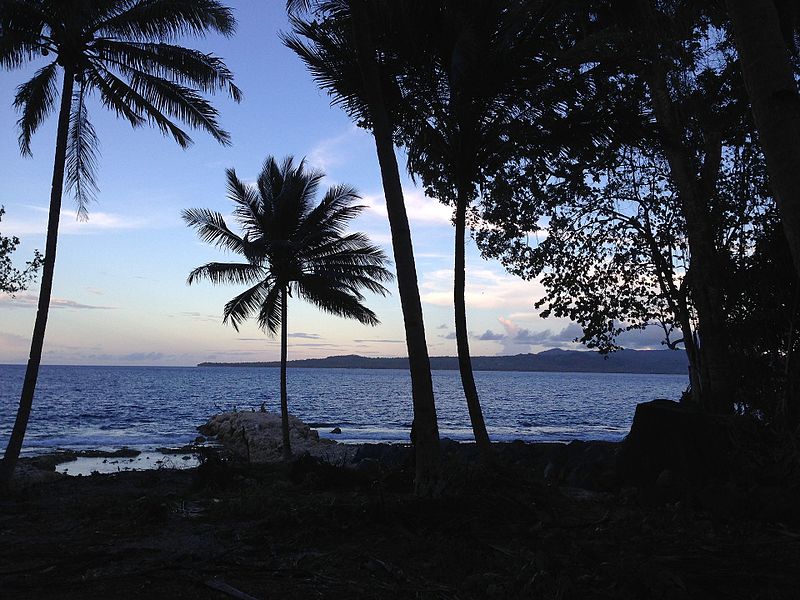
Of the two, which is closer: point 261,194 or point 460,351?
point 460,351

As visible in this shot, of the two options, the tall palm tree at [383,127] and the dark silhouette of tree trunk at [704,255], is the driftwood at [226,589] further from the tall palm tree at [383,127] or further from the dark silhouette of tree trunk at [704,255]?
the dark silhouette of tree trunk at [704,255]

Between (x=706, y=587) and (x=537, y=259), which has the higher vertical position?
(x=537, y=259)

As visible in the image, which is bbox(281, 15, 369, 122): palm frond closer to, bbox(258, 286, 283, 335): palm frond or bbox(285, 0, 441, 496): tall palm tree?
bbox(285, 0, 441, 496): tall palm tree

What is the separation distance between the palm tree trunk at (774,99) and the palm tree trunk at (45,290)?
11929 mm

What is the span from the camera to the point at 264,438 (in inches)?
1158

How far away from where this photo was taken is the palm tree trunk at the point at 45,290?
11602 mm

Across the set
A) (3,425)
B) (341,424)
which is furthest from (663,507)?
(3,425)

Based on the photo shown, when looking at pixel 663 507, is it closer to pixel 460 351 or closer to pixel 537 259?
pixel 460 351

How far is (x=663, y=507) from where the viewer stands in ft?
25.0

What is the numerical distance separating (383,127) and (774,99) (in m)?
5.16

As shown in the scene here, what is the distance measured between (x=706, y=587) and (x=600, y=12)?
8.46 metres

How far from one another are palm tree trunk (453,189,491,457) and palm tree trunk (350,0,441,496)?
1247mm

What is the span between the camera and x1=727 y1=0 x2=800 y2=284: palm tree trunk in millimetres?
3797

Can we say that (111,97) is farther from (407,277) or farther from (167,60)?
(407,277)
